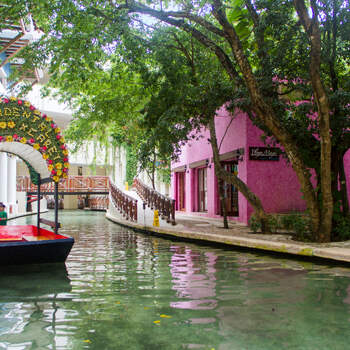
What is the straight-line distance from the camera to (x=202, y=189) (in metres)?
23.6

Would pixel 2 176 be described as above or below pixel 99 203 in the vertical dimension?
above

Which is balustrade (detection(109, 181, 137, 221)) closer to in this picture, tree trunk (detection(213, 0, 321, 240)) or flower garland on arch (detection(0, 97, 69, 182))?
tree trunk (detection(213, 0, 321, 240))

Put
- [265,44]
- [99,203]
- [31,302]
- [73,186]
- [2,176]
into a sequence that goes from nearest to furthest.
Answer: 1. [31,302]
2. [265,44]
3. [2,176]
4. [73,186]
5. [99,203]

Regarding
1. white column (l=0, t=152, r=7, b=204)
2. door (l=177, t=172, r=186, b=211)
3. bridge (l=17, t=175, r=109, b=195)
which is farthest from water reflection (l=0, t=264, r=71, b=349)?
bridge (l=17, t=175, r=109, b=195)

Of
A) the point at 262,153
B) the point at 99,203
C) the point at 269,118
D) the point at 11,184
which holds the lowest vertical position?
the point at 99,203

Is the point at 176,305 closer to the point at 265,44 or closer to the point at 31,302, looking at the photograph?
the point at 31,302

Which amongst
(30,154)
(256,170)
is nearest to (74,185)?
(256,170)

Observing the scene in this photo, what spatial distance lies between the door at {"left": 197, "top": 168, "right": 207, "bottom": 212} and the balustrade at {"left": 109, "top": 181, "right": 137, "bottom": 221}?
4.22 meters

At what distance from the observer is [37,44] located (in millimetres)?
11078

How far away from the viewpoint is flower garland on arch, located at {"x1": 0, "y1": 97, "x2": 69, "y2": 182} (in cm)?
837

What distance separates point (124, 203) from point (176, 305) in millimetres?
17681

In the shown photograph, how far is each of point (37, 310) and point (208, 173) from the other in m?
16.1

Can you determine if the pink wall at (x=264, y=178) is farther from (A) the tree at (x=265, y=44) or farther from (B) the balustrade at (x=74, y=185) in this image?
(B) the balustrade at (x=74, y=185)

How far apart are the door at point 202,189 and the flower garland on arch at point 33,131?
14521mm
